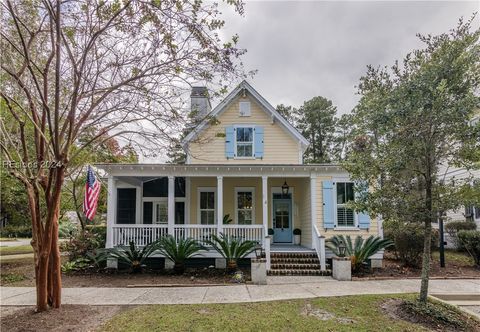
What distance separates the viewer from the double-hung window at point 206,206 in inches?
537

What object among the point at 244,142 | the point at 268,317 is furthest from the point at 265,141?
the point at 268,317

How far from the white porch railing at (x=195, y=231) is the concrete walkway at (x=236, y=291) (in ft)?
10.3

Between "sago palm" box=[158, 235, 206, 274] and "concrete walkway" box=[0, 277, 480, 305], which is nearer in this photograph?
"concrete walkway" box=[0, 277, 480, 305]

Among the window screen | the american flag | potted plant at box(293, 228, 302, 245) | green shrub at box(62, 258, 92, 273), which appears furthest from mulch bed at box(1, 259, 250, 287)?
potted plant at box(293, 228, 302, 245)

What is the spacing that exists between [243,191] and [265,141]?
233 cm

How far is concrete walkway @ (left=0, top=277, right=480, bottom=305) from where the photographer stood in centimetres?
709

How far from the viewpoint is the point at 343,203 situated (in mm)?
12344

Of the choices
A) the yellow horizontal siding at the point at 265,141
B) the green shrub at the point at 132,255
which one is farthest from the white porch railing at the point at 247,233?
the yellow horizontal siding at the point at 265,141

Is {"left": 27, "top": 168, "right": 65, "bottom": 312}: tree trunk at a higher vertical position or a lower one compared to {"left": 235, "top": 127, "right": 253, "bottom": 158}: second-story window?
lower

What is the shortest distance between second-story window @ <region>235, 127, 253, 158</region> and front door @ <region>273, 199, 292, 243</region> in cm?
234

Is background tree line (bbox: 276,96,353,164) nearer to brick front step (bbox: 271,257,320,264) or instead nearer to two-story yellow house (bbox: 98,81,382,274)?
two-story yellow house (bbox: 98,81,382,274)

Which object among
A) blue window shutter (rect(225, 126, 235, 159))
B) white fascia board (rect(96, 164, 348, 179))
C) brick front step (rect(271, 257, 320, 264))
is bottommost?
brick front step (rect(271, 257, 320, 264))

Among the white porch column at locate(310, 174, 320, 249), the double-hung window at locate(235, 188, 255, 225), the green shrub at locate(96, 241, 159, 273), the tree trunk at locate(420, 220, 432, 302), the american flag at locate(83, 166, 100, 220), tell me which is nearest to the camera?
the tree trunk at locate(420, 220, 432, 302)

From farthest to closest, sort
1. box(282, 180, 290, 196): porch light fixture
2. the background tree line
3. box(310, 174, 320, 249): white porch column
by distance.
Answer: the background tree line < box(282, 180, 290, 196): porch light fixture < box(310, 174, 320, 249): white porch column
